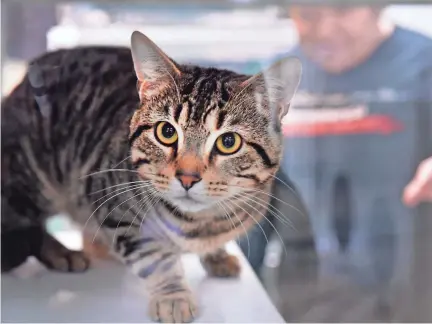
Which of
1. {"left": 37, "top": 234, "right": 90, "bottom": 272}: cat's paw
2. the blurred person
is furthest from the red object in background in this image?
{"left": 37, "top": 234, "right": 90, "bottom": 272}: cat's paw

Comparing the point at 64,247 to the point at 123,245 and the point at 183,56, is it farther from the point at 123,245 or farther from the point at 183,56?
the point at 183,56

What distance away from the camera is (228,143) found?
814 mm

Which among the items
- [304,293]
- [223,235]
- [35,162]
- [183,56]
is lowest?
[304,293]

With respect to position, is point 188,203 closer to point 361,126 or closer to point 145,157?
point 145,157

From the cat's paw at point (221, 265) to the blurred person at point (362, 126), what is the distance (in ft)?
0.11

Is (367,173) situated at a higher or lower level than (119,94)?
lower

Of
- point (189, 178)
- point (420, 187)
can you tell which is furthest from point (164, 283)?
point (420, 187)

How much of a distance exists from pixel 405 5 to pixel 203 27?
313mm

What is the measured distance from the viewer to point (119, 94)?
88cm

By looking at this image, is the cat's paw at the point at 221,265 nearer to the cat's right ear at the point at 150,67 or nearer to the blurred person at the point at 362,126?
the blurred person at the point at 362,126

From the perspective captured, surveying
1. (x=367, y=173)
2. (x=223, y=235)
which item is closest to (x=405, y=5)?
(x=367, y=173)

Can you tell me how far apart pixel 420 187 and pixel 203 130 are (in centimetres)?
37

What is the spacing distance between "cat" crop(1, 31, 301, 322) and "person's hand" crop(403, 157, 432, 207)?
238 millimetres

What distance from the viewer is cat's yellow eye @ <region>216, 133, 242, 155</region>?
811mm
